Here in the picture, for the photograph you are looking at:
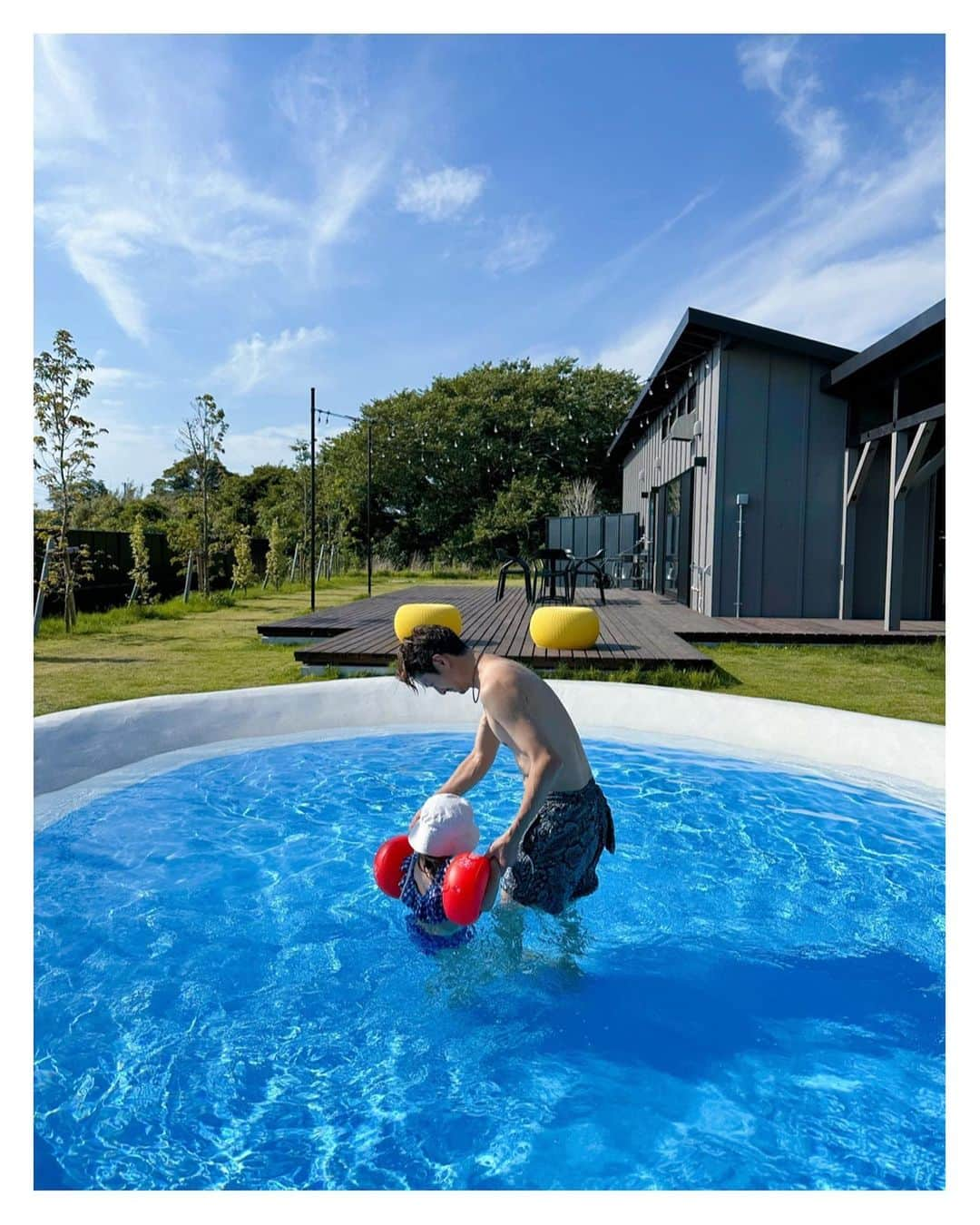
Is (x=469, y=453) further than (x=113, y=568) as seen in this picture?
Yes

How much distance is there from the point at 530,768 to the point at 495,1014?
0.93 m

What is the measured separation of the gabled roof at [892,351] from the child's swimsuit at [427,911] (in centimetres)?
809

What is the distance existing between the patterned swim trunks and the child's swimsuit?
0.72 ft

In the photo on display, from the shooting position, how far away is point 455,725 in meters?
6.68

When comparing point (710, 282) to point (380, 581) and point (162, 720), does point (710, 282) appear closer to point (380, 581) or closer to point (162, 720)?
point (380, 581)

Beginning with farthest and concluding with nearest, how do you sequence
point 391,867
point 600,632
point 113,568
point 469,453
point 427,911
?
point 469,453
point 113,568
point 600,632
point 391,867
point 427,911

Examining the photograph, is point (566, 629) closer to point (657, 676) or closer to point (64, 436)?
point (657, 676)

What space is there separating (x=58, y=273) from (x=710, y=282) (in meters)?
12.0

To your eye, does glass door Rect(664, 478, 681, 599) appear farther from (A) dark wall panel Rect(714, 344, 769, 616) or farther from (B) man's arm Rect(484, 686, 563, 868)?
(B) man's arm Rect(484, 686, 563, 868)

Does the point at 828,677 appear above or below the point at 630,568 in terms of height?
below

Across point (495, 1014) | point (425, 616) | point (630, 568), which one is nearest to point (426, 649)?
point (495, 1014)

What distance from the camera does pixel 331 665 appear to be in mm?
7984

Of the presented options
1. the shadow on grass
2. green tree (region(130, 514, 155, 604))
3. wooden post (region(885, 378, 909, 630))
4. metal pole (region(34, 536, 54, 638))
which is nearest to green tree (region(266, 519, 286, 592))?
green tree (region(130, 514, 155, 604))
